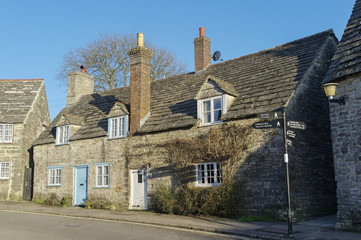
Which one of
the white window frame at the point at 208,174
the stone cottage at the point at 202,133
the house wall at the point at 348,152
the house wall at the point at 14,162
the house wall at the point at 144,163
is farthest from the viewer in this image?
the house wall at the point at 14,162

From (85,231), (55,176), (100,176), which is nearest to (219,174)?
(85,231)

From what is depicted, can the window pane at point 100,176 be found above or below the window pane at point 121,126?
below

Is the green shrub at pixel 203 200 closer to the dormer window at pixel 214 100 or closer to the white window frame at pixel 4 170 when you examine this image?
the dormer window at pixel 214 100

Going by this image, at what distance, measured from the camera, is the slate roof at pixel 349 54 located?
11.7 m

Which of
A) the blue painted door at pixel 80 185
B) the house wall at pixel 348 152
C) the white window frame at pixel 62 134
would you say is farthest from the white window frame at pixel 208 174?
the white window frame at pixel 62 134

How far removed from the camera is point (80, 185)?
69.6 feet

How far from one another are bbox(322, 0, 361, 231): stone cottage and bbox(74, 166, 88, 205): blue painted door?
47.0 ft

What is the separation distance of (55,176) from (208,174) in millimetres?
11495

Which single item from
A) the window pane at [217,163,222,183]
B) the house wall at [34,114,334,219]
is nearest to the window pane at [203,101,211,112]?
the house wall at [34,114,334,219]

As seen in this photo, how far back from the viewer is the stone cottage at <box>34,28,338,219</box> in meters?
14.4

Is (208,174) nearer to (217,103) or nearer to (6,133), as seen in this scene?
(217,103)

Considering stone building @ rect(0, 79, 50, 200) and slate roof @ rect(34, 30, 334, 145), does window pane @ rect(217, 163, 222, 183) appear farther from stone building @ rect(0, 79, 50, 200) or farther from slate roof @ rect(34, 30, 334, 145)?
stone building @ rect(0, 79, 50, 200)

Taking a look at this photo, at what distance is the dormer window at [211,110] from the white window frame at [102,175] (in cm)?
676

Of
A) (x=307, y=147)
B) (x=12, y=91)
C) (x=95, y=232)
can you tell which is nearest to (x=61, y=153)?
(x=12, y=91)
